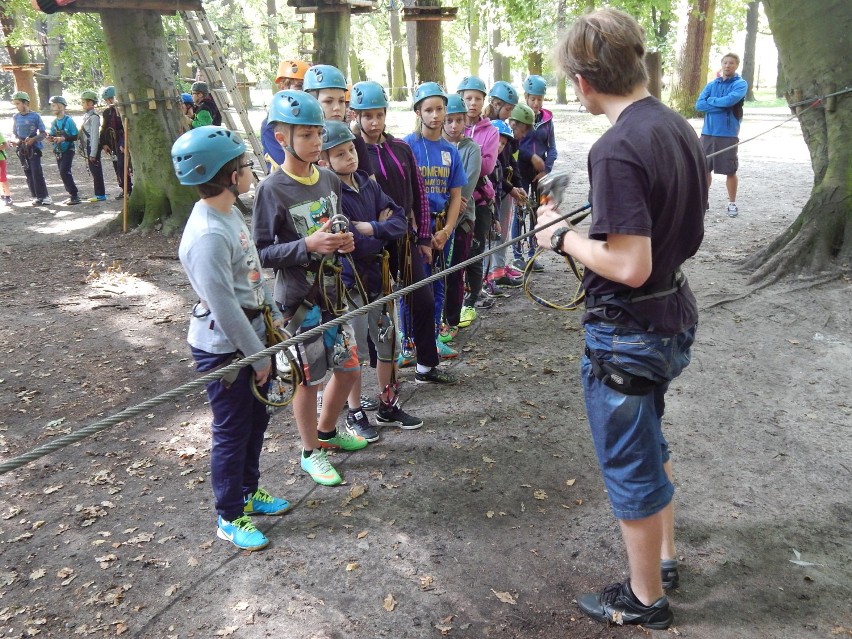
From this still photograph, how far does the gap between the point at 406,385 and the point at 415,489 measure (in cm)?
137

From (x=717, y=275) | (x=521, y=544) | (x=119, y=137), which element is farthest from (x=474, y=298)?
→ (x=119, y=137)

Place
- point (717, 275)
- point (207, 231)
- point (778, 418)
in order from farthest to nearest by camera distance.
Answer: point (717, 275) → point (778, 418) → point (207, 231)

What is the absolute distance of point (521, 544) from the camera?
120 inches

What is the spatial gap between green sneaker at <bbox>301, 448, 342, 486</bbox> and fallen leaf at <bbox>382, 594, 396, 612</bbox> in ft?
3.14

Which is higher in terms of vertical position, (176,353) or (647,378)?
(647,378)

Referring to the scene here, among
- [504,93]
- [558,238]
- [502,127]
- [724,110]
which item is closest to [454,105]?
[502,127]

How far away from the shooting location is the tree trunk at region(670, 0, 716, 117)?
19.0m

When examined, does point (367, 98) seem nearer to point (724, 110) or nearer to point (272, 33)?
point (724, 110)

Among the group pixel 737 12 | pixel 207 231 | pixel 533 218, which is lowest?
pixel 533 218

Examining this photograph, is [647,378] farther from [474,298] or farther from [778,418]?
[474,298]

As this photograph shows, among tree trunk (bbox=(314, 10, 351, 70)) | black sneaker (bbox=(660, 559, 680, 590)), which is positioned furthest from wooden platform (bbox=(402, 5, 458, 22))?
black sneaker (bbox=(660, 559, 680, 590))

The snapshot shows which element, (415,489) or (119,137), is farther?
(119,137)

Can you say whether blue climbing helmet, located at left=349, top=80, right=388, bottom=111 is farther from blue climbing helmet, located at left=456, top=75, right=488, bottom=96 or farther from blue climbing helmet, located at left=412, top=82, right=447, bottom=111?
blue climbing helmet, located at left=456, top=75, right=488, bottom=96

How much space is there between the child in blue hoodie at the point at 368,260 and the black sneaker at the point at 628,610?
1.81 m
